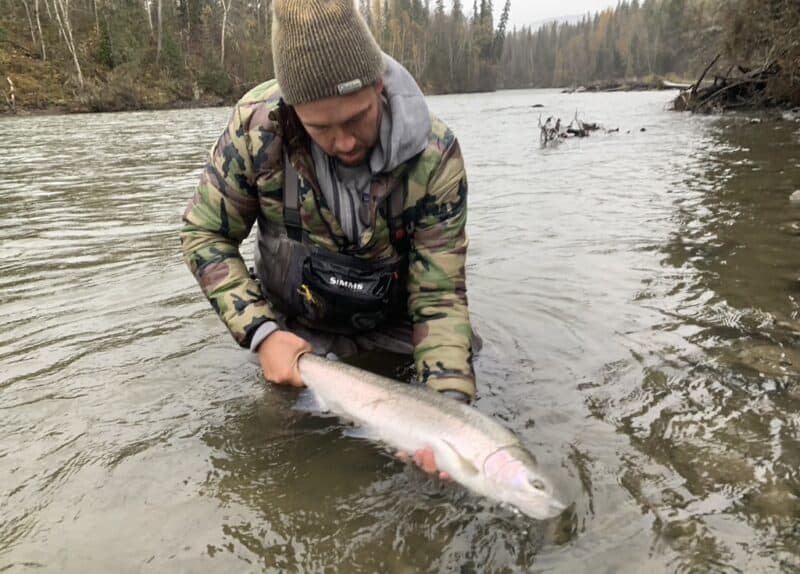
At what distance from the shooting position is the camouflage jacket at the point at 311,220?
3.11 meters

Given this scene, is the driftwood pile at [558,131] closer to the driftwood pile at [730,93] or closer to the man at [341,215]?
the driftwood pile at [730,93]

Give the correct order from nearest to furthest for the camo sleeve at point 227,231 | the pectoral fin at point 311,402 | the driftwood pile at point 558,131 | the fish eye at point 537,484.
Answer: the fish eye at point 537,484 < the pectoral fin at point 311,402 < the camo sleeve at point 227,231 < the driftwood pile at point 558,131

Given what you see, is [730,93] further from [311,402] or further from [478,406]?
[311,402]

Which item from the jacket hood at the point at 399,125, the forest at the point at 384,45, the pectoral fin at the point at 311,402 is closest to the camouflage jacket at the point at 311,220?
the jacket hood at the point at 399,125

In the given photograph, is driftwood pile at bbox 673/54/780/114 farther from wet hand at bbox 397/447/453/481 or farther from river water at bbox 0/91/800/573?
wet hand at bbox 397/447/453/481

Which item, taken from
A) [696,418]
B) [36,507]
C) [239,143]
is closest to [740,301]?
[696,418]

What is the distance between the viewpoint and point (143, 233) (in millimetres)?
7621

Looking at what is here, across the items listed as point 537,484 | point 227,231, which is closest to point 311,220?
point 227,231

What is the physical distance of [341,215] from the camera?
326 cm

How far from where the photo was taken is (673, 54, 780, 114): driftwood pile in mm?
22756

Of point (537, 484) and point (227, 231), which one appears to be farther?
point (227, 231)

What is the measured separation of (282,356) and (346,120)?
3.87 feet

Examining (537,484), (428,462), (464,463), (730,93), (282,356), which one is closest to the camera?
(537,484)

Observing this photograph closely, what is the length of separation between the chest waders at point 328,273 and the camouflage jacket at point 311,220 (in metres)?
0.05
